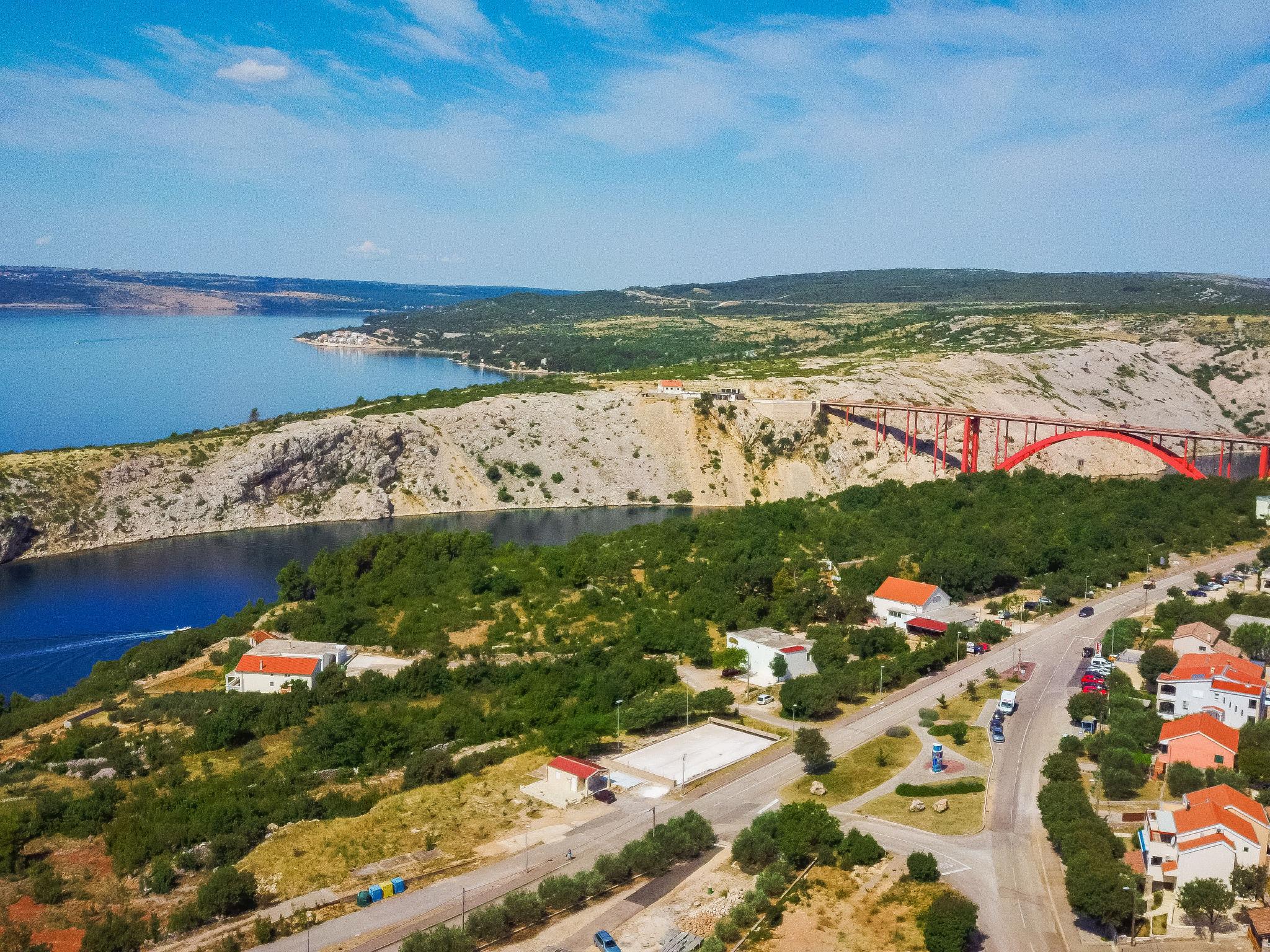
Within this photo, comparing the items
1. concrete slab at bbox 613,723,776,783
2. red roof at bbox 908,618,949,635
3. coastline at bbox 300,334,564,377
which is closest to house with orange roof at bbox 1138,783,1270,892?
concrete slab at bbox 613,723,776,783

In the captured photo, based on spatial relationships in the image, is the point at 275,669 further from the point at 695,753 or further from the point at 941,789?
the point at 941,789

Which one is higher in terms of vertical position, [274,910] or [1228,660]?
[1228,660]

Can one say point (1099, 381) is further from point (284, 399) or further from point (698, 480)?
point (284, 399)

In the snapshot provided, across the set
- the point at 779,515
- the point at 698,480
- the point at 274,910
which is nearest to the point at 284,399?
the point at 698,480

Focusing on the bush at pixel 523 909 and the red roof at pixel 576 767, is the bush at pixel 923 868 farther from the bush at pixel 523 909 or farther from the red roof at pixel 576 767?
the red roof at pixel 576 767

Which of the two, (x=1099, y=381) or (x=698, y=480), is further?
(x=1099, y=381)

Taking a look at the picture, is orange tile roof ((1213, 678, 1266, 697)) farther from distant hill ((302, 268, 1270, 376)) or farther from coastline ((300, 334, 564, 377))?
coastline ((300, 334, 564, 377))

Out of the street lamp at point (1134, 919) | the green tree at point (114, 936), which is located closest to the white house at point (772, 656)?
the street lamp at point (1134, 919)
